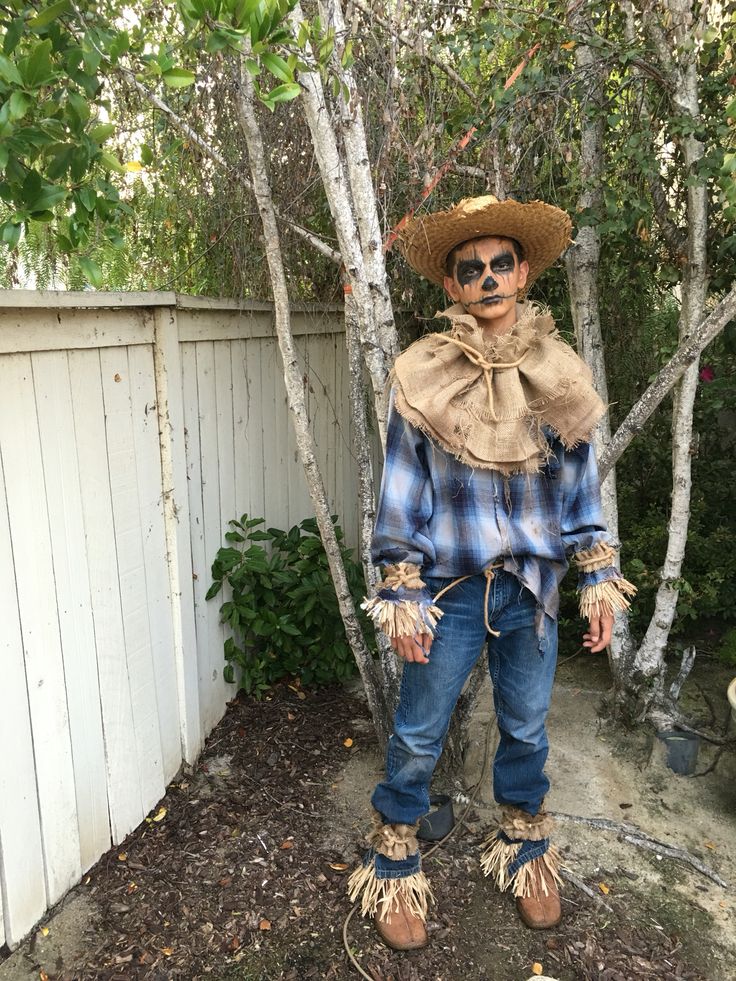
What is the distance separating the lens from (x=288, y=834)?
2.70 meters

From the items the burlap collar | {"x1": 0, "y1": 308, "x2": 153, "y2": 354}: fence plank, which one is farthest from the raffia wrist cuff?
{"x1": 0, "y1": 308, "x2": 153, "y2": 354}: fence plank

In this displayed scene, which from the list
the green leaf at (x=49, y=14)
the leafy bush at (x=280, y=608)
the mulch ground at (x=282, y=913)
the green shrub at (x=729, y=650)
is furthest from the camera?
the green shrub at (x=729, y=650)

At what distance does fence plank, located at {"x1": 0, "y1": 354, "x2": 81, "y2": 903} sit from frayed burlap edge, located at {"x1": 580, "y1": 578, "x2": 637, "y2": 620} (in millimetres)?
1540

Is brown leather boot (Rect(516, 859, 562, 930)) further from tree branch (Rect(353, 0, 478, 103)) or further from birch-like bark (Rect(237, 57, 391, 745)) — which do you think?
tree branch (Rect(353, 0, 478, 103))

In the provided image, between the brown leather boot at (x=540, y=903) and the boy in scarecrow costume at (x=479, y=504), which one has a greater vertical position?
the boy in scarecrow costume at (x=479, y=504)

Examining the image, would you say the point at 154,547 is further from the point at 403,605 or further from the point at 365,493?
the point at 403,605

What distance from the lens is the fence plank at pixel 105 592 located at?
7.58ft

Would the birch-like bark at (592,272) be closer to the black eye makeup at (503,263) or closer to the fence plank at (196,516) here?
the black eye makeup at (503,263)

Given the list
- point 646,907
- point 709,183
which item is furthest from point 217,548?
point 709,183

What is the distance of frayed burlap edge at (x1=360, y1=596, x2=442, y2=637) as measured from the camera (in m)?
2.00

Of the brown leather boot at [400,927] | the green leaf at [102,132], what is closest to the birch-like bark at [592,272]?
the brown leather boot at [400,927]

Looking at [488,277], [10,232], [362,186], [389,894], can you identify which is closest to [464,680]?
[389,894]

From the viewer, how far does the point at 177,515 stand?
2.83 m

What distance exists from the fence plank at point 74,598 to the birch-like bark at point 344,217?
0.92m
